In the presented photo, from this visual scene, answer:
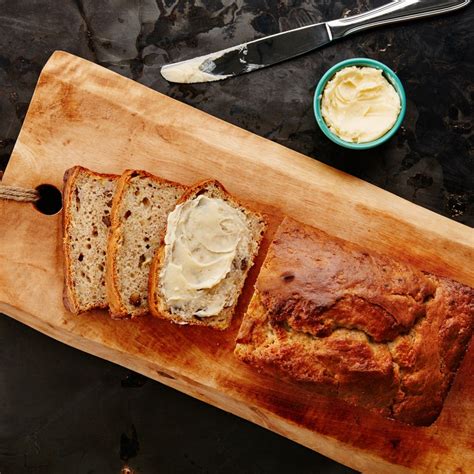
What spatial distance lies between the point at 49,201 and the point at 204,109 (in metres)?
1.34

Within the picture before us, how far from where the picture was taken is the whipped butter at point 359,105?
3971 millimetres

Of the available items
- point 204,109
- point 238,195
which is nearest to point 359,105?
point 238,195

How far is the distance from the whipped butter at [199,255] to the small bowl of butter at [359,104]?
0.97 metres

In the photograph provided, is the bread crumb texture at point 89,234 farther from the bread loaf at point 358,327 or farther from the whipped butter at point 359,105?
the whipped butter at point 359,105

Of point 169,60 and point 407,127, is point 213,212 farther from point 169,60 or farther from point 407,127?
point 407,127

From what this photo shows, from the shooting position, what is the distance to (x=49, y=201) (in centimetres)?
422

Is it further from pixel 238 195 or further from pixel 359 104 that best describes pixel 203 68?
pixel 359 104

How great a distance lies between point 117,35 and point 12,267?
75.0 inches

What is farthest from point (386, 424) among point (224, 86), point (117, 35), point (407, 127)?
point (117, 35)

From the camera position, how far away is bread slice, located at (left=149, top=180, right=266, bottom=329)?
12.1 feet

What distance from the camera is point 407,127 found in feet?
14.2

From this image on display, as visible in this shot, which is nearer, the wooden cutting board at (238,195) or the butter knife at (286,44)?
the wooden cutting board at (238,195)

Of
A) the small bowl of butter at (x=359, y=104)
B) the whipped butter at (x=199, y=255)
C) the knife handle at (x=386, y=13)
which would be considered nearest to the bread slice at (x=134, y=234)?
the whipped butter at (x=199, y=255)

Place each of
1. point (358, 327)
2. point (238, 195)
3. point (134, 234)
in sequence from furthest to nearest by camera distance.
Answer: point (238, 195), point (134, 234), point (358, 327)
